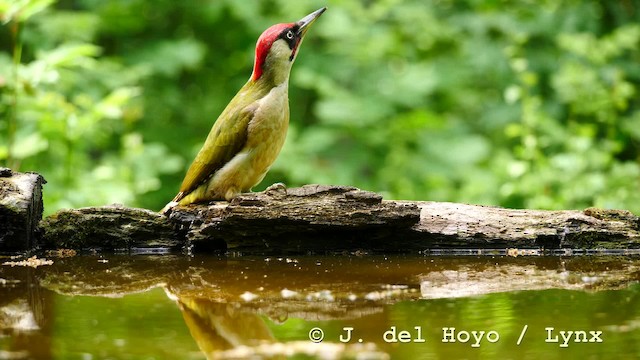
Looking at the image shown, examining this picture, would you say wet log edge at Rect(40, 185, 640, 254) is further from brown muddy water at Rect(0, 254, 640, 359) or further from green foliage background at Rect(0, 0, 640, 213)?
green foliage background at Rect(0, 0, 640, 213)

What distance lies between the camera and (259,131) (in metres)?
4.11

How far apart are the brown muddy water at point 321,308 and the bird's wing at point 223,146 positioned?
1.96ft

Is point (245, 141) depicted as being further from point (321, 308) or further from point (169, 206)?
point (321, 308)

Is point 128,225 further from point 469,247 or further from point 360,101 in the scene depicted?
point 360,101

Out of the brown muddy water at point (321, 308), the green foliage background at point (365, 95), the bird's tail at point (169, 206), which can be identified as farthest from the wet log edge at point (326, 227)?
the green foliage background at point (365, 95)

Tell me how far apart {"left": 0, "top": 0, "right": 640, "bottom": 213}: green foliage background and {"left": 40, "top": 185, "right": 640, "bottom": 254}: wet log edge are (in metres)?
1.59

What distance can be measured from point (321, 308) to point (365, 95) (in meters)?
6.05

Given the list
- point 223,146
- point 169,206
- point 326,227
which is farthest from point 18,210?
point 326,227

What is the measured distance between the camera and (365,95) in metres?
8.43

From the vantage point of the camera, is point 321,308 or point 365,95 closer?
point 321,308

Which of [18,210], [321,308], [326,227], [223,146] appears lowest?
[321,308]

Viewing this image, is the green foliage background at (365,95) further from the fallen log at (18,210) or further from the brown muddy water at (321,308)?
the brown muddy water at (321,308)

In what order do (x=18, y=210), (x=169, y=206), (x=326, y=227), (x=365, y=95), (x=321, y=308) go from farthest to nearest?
(x=365, y=95), (x=169, y=206), (x=326, y=227), (x=18, y=210), (x=321, y=308)

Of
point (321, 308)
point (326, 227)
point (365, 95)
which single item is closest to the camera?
point (321, 308)
